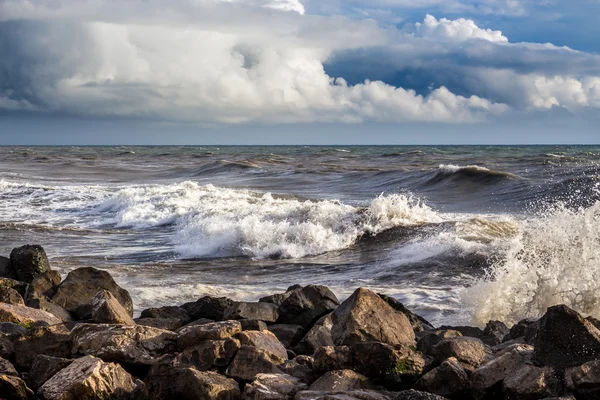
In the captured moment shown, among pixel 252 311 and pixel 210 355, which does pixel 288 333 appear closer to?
pixel 252 311

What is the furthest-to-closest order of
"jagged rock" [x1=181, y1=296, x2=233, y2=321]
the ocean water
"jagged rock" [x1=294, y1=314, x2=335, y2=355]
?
the ocean water < "jagged rock" [x1=181, y1=296, x2=233, y2=321] < "jagged rock" [x1=294, y1=314, x2=335, y2=355]

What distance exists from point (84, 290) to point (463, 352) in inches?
166

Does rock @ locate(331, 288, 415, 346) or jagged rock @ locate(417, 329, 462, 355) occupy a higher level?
rock @ locate(331, 288, 415, 346)

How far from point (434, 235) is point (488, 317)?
550cm

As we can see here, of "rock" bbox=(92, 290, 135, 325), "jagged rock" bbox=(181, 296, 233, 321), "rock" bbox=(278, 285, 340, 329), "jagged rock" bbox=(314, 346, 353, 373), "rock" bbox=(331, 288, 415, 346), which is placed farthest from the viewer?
"jagged rock" bbox=(181, 296, 233, 321)

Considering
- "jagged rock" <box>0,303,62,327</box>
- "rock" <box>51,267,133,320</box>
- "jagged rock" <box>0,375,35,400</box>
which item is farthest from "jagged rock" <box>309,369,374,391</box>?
"rock" <box>51,267,133,320</box>

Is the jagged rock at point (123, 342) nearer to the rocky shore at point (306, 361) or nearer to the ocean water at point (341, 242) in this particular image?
the rocky shore at point (306, 361)

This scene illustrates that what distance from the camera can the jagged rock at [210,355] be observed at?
472 centimetres

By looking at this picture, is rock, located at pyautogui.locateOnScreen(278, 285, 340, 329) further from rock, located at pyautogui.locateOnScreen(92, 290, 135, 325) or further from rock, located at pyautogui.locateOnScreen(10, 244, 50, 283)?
rock, located at pyautogui.locateOnScreen(10, 244, 50, 283)

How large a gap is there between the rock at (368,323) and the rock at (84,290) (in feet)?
8.67

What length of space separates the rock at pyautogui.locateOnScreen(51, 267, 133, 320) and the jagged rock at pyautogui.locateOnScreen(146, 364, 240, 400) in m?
2.80

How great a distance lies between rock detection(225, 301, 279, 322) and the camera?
20.5 feet

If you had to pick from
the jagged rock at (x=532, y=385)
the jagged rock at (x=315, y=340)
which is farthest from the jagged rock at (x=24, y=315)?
the jagged rock at (x=532, y=385)

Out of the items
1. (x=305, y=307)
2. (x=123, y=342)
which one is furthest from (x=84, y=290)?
(x=123, y=342)
